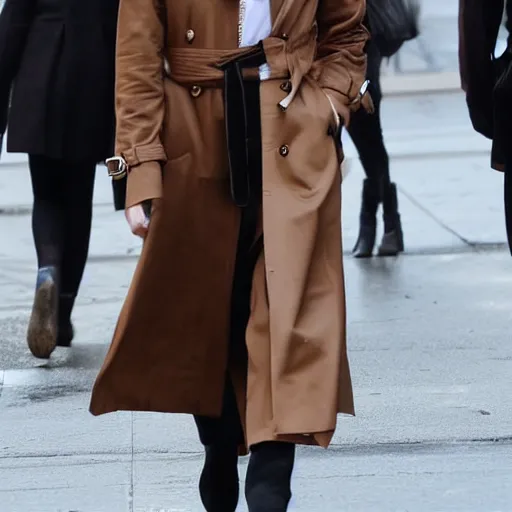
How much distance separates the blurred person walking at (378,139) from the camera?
7102 millimetres

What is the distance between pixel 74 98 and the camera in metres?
6.15

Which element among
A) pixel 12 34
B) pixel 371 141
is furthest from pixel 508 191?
pixel 371 141

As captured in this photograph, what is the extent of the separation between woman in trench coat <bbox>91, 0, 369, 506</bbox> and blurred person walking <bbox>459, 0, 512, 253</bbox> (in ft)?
2.72

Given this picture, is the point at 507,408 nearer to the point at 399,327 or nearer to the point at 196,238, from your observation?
the point at 399,327

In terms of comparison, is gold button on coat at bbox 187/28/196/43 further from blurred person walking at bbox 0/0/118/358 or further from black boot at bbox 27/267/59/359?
black boot at bbox 27/267/59/359

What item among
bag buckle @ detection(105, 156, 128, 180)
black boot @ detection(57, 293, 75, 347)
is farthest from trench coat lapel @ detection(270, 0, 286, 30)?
black boot @ detection(57, 293, 75, 347)

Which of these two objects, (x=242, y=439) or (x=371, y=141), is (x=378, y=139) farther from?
(x=242, y=439)

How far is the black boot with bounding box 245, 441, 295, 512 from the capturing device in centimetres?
360

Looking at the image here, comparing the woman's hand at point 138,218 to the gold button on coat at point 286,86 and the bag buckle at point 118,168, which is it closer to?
the bag buckle at point 118,168

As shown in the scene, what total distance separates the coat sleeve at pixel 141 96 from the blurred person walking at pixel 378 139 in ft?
10.8

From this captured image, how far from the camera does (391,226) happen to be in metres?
8.23

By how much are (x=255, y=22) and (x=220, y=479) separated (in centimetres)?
125

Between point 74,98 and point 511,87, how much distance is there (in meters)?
2.18

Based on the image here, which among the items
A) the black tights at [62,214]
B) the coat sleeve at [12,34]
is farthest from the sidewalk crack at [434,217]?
the coat sleeve at [12,34]
